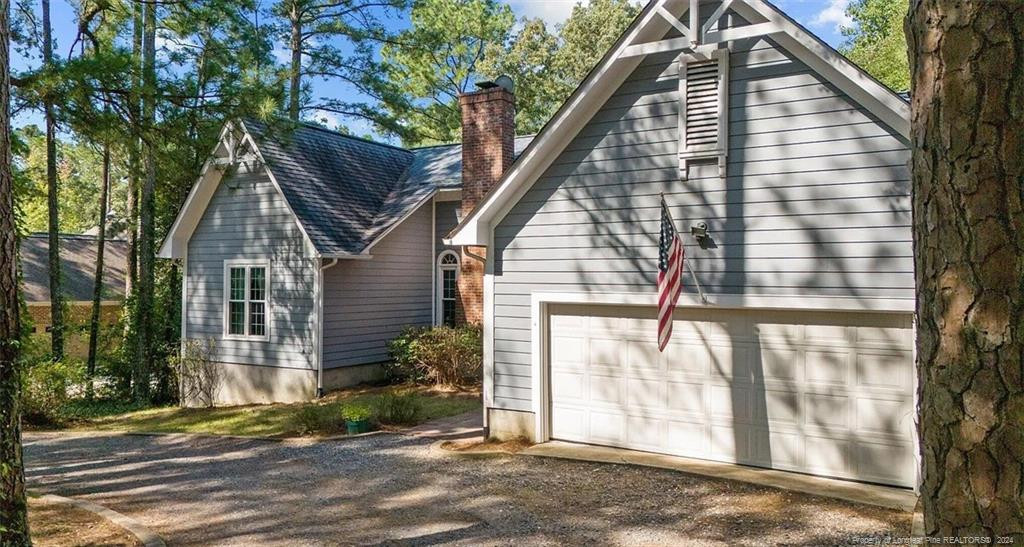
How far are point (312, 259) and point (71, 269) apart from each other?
22237 millimetres

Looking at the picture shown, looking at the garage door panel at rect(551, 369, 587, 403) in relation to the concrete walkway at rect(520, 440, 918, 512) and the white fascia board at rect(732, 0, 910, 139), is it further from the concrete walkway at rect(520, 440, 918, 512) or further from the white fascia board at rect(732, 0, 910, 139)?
the white fascia board at rect(732, 0, 910, 139)

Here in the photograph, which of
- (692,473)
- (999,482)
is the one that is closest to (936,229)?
(999,482)

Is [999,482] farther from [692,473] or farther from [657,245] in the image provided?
[657,245]

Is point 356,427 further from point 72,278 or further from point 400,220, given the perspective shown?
point 72,278

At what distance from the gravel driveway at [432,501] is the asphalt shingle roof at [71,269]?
2151 centimetres

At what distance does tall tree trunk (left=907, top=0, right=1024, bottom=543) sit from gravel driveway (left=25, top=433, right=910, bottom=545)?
4.67 meters

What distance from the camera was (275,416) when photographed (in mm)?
14641

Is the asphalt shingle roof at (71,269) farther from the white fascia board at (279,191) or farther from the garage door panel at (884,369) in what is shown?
the garage door panel at (884,369)

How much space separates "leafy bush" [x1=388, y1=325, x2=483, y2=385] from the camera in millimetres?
16141

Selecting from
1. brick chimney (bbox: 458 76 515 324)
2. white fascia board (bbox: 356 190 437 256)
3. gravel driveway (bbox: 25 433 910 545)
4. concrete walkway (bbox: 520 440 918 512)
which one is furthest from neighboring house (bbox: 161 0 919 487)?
white fascia board (bbox: 356 190 437 256)

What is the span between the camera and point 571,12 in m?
41.5

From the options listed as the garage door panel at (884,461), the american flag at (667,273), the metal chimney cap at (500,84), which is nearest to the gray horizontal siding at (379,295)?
the metal chimney cap at (500,84)

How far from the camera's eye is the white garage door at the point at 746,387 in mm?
8156

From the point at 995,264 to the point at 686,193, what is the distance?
7158mm
